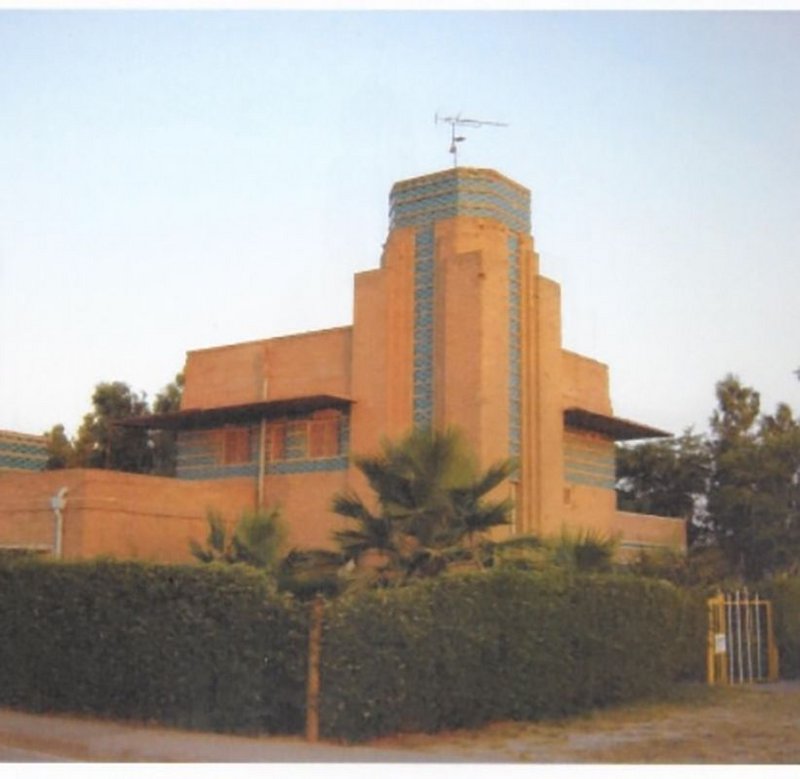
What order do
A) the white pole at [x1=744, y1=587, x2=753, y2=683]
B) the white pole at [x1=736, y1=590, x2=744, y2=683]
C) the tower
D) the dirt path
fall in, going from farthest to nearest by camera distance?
the tower → the white pole at [x1=744, y1=587, x2=753, y2=683] → the white pole at [x1=736, y1=590, x2=744, y2=683] → the dirt path

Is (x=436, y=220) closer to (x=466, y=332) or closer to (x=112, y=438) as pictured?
(x=466, y=332)

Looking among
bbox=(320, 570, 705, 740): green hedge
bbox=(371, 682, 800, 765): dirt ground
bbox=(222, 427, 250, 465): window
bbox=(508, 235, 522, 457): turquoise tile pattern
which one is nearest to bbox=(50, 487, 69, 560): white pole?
bbox=(222, 427, 250, 465): window

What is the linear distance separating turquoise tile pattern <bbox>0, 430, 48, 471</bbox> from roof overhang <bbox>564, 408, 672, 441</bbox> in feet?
48.8

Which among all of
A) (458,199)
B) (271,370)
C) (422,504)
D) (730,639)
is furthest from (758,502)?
(422,504)

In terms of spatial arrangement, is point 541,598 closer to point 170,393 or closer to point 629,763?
point 629,763

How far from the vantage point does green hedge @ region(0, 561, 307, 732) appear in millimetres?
12781

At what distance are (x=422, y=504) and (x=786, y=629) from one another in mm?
8695

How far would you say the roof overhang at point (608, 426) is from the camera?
89.1 feet

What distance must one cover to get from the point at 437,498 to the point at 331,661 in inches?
180

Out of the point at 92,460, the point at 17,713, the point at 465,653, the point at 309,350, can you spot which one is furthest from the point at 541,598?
the point at 92,460

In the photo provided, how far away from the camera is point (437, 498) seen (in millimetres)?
16562

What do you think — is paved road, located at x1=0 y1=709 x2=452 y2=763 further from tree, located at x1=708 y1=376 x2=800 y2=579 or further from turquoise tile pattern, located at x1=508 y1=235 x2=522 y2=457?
tree, located at x1=708 y1=376 x2=800 y2=579

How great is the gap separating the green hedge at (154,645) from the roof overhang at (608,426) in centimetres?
1444

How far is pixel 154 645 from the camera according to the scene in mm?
13547
